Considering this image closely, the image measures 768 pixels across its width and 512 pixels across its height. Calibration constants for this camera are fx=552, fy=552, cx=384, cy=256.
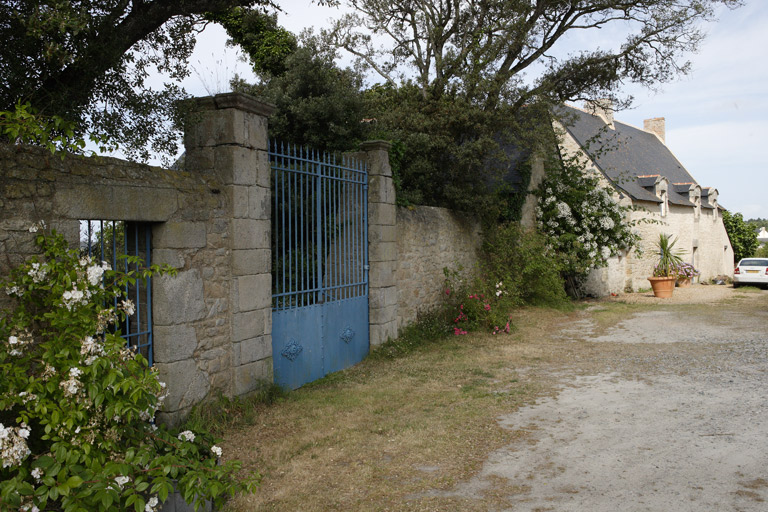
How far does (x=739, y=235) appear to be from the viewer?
2767cm

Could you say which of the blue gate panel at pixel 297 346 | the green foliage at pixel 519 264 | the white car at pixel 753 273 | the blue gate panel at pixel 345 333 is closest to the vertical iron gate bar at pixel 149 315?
the blue gate panel at pixel 297 346

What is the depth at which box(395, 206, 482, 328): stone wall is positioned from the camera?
832cm

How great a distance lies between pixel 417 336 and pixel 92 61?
18.6 ft

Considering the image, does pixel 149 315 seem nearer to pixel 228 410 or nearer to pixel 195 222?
pixel 195 222

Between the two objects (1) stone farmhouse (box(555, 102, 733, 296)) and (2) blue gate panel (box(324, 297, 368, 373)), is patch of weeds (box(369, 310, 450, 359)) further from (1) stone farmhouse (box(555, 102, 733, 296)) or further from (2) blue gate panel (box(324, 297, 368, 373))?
(1) stone farmhouse (box(555, 102, 733, 296))

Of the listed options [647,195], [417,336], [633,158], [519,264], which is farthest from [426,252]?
[633,158]

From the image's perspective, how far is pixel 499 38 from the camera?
1097 cm

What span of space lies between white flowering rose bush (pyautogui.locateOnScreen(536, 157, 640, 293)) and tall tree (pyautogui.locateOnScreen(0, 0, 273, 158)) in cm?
1041

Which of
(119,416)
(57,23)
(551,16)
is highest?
(551,16)

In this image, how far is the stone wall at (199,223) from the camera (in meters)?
3.55

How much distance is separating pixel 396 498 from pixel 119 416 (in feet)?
5.62

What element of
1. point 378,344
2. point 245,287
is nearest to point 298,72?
point 378,344

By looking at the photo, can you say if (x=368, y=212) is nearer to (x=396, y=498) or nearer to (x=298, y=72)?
(x=298, y=72)

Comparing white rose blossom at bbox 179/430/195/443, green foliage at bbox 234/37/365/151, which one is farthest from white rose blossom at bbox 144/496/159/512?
green foliage at bbox 234/37/365/151
